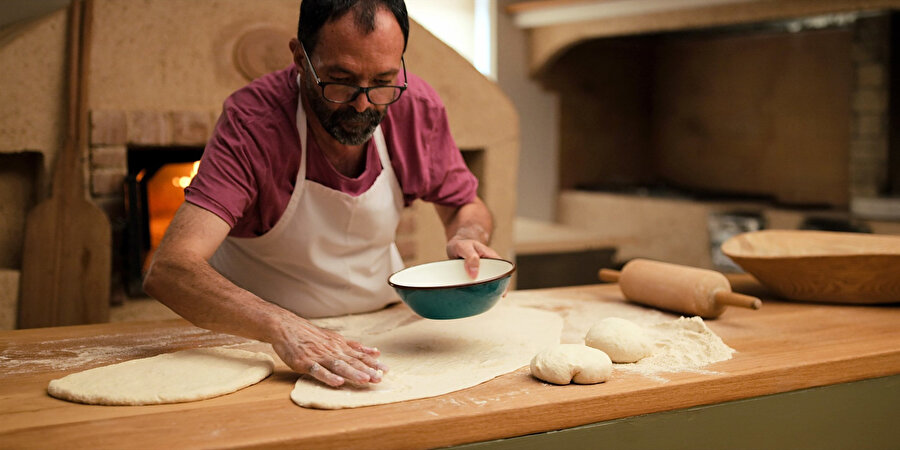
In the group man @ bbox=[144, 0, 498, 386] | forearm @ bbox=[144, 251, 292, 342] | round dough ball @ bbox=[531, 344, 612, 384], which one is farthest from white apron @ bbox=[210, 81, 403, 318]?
round dough ball @ bbox=[531, 344, 612, 384]

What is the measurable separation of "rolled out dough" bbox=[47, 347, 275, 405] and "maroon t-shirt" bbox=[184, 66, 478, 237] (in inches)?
11.6

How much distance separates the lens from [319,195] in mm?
1741

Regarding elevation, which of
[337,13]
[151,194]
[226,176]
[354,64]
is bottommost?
[151,194]

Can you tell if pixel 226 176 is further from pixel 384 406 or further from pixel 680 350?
pixel 680 350

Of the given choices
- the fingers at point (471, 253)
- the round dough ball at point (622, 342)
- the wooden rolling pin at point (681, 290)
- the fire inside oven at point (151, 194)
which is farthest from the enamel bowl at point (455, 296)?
the fire inside oven at point (151, 194)

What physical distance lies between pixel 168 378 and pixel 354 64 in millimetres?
684

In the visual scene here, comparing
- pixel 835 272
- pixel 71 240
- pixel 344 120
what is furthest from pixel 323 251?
pixel 71 240

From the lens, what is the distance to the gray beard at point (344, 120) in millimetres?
1592

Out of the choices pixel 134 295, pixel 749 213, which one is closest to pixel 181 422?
pixel 134 295

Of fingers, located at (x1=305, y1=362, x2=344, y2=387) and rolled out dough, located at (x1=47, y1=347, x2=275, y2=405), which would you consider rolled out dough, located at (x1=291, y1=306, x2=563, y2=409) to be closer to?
fingers, located at (x1=305, y1=362, x2=344, y2=387)

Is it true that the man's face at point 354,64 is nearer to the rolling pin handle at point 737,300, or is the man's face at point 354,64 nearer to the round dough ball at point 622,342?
the round dough ball at point 622,342

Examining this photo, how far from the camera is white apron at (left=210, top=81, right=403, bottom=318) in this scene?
176cm

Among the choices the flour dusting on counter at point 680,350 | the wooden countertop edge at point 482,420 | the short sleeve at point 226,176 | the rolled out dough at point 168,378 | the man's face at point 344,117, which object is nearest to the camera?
the wooden countertop edge at point 482,420

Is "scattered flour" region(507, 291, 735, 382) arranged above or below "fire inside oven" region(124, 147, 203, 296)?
below
